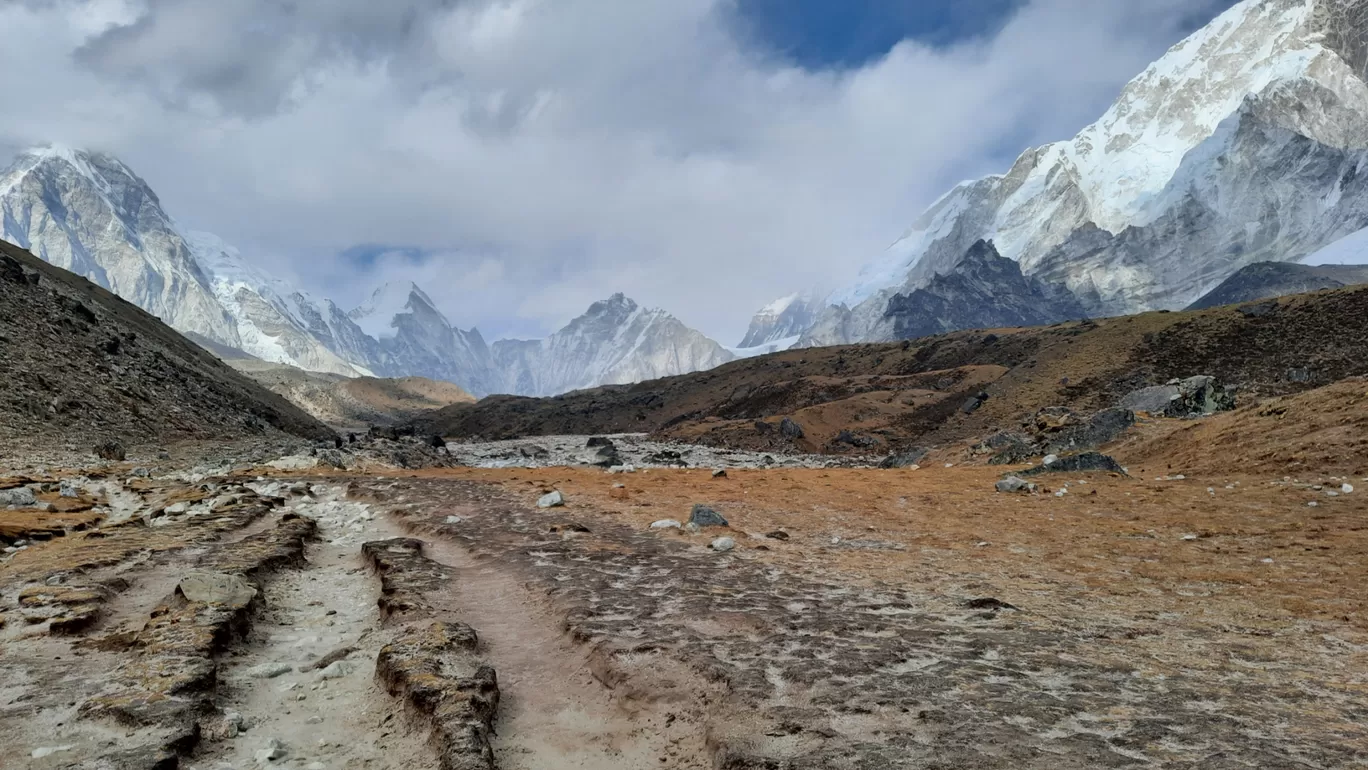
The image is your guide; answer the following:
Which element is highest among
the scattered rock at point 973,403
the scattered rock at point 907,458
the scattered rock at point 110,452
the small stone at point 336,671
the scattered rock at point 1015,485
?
the scattered rock at point 110,452

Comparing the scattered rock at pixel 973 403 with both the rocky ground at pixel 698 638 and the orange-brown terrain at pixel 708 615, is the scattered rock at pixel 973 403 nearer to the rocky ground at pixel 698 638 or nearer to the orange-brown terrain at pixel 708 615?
the orange-brown terrain at pixel 708 615

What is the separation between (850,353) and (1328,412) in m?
94.1

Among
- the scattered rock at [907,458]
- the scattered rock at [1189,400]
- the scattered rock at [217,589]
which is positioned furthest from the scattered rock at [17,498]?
the scattered rock at [1189,400]

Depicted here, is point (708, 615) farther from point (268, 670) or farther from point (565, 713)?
point (268, 670)

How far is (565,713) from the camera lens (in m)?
5.86

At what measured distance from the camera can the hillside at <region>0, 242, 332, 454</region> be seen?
1096 inches

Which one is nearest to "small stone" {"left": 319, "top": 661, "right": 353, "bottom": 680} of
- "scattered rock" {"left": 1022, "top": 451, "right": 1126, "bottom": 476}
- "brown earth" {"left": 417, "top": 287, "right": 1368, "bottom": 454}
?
"scattered rock" {"left": 1022, "top": 451, "right": 1126, "bottom": 476}

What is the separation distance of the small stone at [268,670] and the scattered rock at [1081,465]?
69.3ft

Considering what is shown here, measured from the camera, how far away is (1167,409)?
105 feet

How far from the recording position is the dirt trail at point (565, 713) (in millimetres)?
5035

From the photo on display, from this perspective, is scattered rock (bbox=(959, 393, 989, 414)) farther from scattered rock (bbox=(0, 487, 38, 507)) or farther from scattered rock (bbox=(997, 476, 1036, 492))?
scattered rock (bbox=(0, 487, 38, 507))

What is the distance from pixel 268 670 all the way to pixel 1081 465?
22.1 metres

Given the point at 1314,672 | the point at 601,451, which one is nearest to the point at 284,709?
the point at 1314,672

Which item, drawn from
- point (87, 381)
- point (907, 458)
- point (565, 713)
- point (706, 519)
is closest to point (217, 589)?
point (565, 713)
